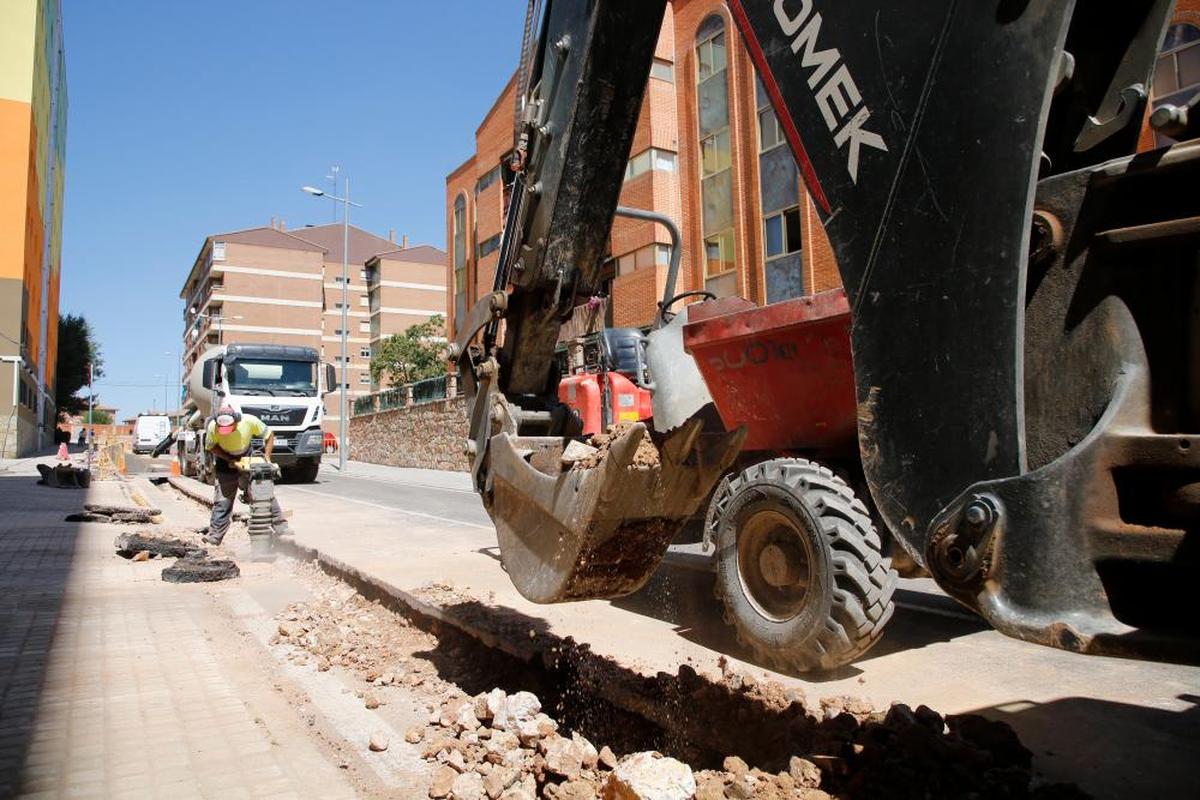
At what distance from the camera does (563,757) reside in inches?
116

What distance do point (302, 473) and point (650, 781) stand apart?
65.2 ft

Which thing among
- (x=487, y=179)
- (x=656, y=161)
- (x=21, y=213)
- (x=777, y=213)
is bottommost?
(x=777, y=213)

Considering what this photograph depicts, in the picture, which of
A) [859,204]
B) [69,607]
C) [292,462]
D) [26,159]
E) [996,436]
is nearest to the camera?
[996,436]

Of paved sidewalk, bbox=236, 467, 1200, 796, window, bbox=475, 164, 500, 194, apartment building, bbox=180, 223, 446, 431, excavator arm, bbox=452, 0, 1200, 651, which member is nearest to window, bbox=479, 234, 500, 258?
window, bbox=475, 164, 500, 194

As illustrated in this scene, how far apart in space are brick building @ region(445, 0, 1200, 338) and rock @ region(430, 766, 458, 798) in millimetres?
16872

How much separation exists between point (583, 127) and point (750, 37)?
131 cm

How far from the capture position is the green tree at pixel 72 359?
191ft

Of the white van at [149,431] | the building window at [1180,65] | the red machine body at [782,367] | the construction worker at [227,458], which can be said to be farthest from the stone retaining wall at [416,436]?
the white van at [149,431]

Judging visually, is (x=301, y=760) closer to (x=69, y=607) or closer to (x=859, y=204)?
(x=859, y=204)

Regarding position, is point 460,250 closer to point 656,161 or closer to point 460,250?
point 460,250

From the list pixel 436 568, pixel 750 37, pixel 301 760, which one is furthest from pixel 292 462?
pixel 750 37

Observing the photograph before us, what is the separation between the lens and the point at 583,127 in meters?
3.25

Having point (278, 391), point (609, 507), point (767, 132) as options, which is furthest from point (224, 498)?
point (767, 132)

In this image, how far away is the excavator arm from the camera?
1397 millimetres
